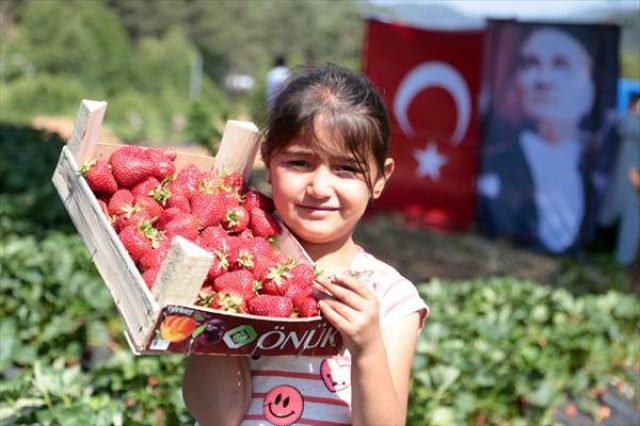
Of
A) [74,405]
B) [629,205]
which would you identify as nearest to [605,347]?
[74,405]

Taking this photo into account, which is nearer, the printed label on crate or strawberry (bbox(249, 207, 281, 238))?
the printed label on crate

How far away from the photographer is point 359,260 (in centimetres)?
187

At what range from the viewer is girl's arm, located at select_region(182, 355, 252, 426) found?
173cm

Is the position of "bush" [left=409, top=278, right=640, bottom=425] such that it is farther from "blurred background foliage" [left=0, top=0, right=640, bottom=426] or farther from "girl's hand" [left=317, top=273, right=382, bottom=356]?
"girl's hand" [left=317, top=273, right=382, bottom=356]

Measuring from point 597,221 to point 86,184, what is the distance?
8614mm

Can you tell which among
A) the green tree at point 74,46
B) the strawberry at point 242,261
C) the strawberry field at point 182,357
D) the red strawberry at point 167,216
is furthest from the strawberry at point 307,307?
the green tree at point 74,46

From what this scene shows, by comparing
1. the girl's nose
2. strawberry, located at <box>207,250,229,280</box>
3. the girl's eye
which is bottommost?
strawberry, located at <box>207,250,229,280</box>

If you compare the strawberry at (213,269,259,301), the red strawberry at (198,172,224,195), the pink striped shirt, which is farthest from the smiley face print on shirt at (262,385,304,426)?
the red strawberry at (198,172,224,195)

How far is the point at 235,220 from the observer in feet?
5.99

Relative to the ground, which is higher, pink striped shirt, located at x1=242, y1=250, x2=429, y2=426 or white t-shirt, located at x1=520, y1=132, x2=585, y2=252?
pink striped shirt, located at x1=242, y1=250, x2=429, y2=426

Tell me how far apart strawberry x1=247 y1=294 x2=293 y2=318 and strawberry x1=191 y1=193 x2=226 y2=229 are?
23 cm

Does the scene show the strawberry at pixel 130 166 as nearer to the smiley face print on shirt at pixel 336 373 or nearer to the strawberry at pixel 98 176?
the strawberry at pixel 98 176

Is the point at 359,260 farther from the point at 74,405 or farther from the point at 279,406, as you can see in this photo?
the point at 74,405

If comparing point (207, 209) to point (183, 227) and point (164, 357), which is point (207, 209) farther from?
point (164, 357)
